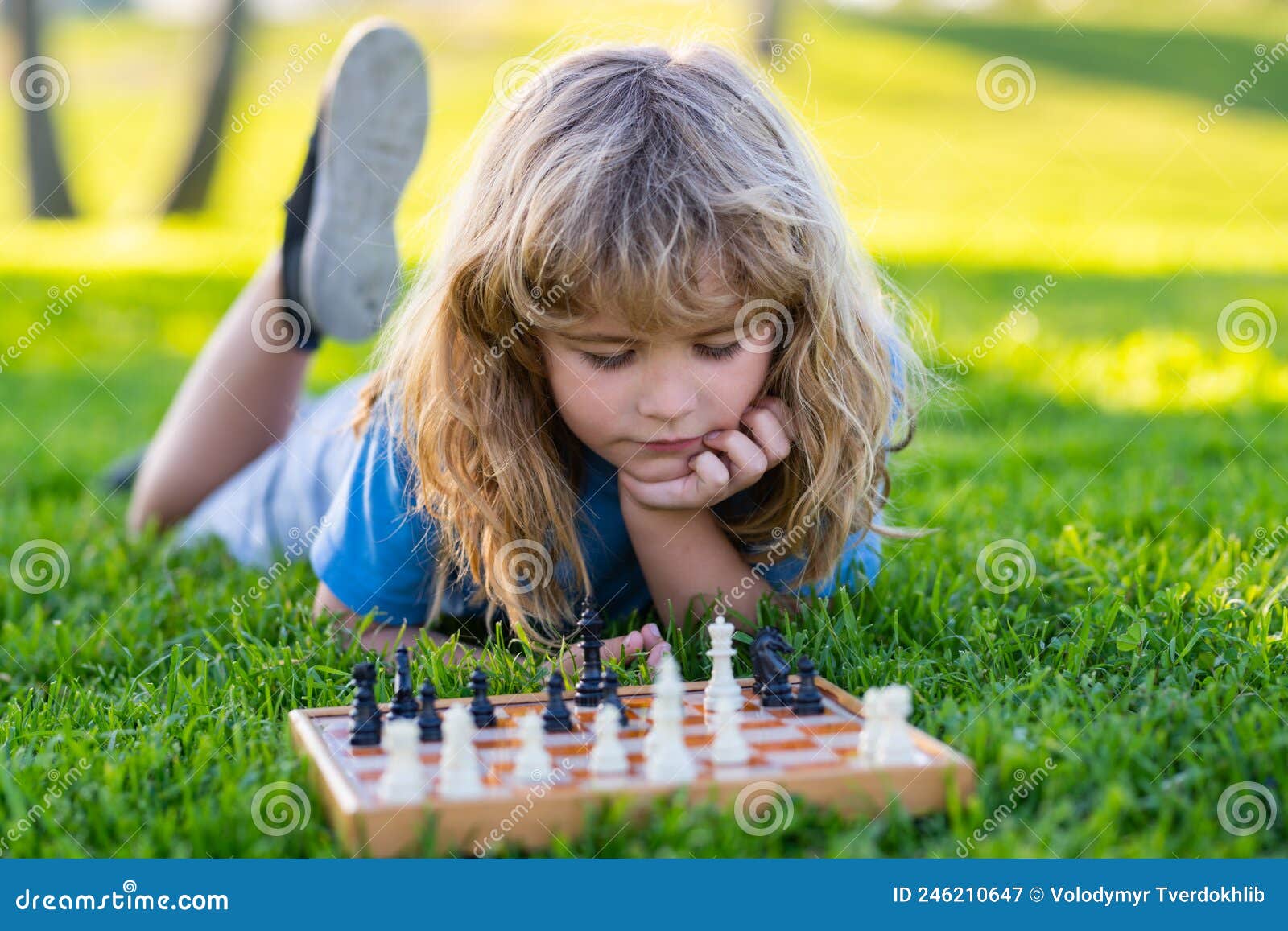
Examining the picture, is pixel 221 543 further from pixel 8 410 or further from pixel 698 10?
pixel 8 410

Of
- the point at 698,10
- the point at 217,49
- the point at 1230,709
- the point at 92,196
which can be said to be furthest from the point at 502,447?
the point at 92,196

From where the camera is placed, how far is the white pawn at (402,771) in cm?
189

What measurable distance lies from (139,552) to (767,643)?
7.82 feet

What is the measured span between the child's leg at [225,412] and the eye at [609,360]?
1879 mm

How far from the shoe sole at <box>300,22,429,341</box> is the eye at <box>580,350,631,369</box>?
153 cm

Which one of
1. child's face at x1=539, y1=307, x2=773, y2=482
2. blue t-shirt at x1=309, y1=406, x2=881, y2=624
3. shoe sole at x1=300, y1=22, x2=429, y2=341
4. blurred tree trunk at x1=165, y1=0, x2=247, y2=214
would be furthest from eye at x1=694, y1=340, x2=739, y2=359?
blurred tree trunk at x1=165, y1=0, x2=247, y2=214

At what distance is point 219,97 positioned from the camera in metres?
15.0

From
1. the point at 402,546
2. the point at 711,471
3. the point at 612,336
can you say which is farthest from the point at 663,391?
the point at 402,546

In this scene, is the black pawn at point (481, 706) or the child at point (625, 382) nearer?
the black pawn at point (481, 706)

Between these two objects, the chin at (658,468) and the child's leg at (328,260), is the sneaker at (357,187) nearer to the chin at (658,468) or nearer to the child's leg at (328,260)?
the child's leg at (328,260)

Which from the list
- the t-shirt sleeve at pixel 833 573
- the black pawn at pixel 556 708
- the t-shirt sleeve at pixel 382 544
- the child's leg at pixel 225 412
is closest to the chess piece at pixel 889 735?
the black pawn at pixel 556 708

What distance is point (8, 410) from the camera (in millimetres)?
6289

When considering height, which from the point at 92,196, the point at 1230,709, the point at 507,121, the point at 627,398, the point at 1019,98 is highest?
the point at 1019,98

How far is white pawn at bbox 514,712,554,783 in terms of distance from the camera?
6.53 feet
